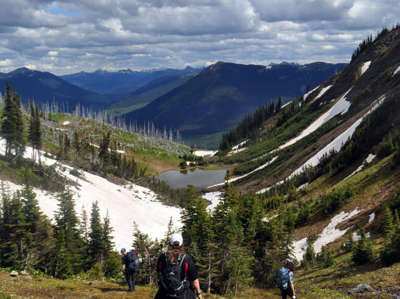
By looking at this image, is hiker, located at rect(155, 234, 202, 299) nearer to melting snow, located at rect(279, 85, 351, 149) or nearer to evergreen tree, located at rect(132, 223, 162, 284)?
evergreen tree, located at rect(132, 223, 162, 284)

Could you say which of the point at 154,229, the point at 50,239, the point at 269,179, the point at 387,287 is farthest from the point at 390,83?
the point at 50,239

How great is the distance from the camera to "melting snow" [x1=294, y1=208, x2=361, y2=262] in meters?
38.5

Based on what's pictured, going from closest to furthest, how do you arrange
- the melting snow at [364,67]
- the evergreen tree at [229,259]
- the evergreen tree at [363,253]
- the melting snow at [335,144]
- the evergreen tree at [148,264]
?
1. the evergreen tree at [363,253]
2. the evergreen tree at [229,259]
3. the evergreen tree at [148,264]
4. the melting snow at [335,144]
5. the melting snow at [364,67]

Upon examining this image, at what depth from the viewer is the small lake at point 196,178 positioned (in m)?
164

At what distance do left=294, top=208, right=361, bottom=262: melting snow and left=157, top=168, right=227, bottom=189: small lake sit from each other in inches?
4496

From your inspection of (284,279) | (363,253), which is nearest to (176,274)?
(284,279)

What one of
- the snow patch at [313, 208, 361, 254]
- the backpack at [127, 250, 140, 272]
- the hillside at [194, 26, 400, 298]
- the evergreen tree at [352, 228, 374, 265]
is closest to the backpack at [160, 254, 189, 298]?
the backpack at [127, 250, 140, 272]

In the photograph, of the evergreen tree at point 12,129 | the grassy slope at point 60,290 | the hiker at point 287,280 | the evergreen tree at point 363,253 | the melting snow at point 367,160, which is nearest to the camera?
the hiker at point 287,280

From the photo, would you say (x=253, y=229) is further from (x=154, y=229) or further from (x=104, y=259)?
(x=154, y=229)

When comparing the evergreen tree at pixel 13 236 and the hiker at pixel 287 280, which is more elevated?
the hiker at pixel 287 280

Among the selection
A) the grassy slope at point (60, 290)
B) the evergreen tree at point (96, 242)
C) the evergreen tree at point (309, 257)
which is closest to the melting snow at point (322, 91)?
the evergreen tree at point (309, 257)

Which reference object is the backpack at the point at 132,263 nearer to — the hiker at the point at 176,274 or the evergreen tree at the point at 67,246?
the hiker at the point at 176,274

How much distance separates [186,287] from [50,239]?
3186 centimetres

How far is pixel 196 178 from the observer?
17900cm
